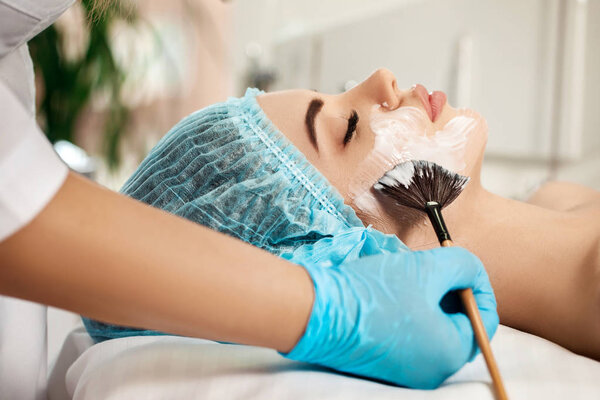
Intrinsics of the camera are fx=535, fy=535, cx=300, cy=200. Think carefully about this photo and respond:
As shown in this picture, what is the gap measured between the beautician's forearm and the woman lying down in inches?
12.8

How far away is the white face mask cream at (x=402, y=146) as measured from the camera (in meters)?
1.05

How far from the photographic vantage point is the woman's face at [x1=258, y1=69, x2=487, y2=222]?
41.6 inches

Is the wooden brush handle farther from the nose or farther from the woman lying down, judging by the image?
the nose

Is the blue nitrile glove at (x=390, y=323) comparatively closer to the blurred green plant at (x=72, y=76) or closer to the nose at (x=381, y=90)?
the nose at (x=381, y=90)

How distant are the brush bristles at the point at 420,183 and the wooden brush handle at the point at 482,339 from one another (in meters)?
0.30

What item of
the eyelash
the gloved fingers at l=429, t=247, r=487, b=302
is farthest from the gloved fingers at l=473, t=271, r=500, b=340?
the eyelash

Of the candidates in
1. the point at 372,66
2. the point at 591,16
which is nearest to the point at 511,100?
the point at 591,16

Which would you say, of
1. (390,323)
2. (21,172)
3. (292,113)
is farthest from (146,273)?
(292,113)

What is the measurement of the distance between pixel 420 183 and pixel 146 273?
0.59m

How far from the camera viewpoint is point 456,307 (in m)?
0.75

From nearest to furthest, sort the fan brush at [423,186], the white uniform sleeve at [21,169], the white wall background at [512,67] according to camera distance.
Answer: the white uniform sleeve at [21,169], the fan brush at [423,186], the white wall background at [512,67]

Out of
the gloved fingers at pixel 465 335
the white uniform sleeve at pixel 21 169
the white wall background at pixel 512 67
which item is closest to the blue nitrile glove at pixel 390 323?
the gloved fingers at pixel 465 335

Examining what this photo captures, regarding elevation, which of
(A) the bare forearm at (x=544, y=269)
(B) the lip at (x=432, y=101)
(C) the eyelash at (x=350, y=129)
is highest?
(B) the lip at (x=432, y=101)

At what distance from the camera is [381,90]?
3.71 ft
